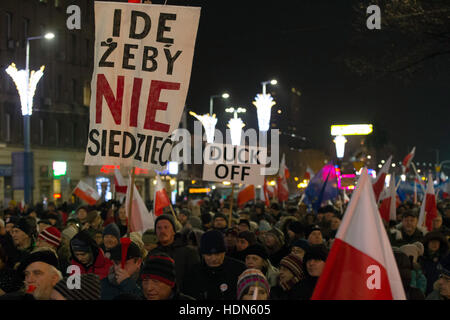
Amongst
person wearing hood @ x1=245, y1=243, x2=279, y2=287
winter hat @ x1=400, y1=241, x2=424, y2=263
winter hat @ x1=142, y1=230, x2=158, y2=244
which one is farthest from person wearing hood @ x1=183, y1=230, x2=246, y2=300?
winter hat @ x1=400, y1=241, x2=424, y2=263

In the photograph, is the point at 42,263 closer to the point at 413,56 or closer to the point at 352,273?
the point at 352,273

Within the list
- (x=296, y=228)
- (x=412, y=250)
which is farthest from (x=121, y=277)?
(x=296, y=228)

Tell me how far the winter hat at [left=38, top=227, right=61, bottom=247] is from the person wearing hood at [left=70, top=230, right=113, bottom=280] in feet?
3.80

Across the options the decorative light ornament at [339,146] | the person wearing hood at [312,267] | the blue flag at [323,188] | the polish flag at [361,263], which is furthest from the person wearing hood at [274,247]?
the decorative light ornament at [339,146]

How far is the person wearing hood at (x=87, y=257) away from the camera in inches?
282

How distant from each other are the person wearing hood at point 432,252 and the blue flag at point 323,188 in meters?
9.25

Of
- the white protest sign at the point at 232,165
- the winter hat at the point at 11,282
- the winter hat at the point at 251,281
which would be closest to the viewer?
the winter hat at the point at 251,281

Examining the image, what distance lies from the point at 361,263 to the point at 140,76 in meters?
3.75

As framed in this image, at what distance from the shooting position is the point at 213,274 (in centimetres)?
633

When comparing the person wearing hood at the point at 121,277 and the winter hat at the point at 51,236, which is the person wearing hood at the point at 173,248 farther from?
the winter hat at the point at 51,236
